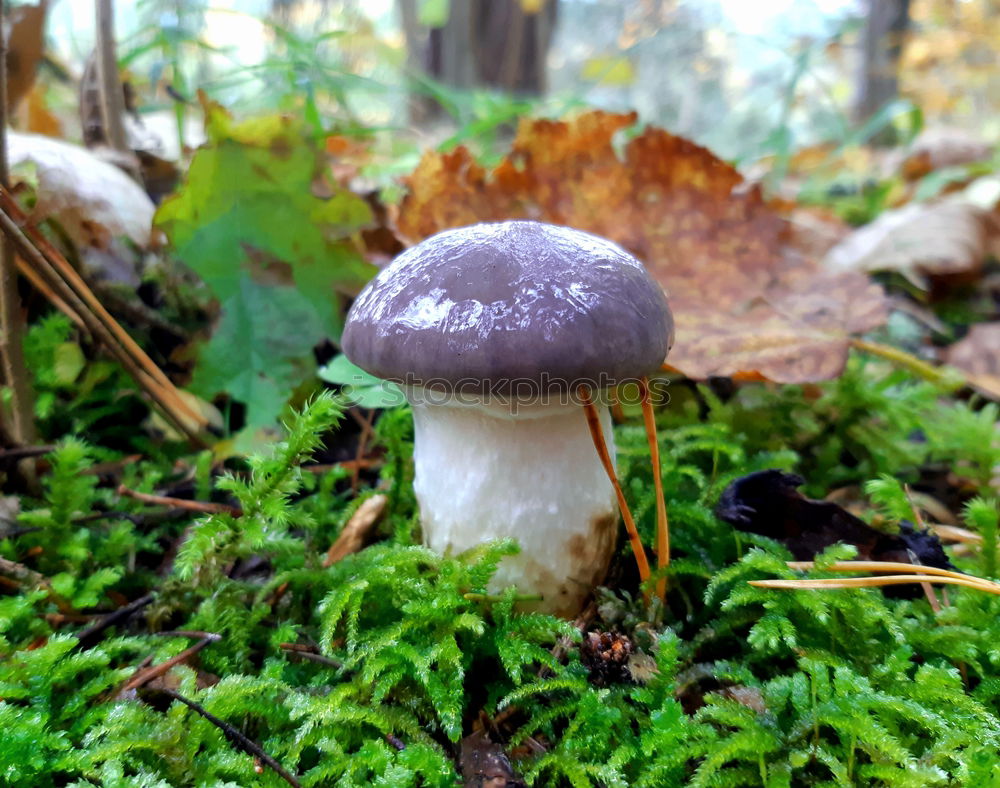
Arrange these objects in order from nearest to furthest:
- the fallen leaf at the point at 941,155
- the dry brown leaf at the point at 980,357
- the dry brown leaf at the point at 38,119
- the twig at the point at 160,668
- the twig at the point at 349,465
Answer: the twig at the point at 160,668, the twig at the point at 349,465, the dry brown leaf at the point at 980,357, the dry brown leaf at the point at 38,119, the fallen leaf at the point at 941,155

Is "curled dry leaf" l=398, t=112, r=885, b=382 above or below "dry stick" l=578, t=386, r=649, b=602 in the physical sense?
above

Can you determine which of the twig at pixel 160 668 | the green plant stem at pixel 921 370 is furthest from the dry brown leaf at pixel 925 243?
the twig at pixel 160 668

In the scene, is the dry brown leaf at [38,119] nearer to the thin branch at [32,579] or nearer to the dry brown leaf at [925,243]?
the thin branch at [32,579]

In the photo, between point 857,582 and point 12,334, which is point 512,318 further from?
point 12,334

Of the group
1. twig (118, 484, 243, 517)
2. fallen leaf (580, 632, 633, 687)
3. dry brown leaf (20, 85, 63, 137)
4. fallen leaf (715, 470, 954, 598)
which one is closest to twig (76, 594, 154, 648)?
twig (118, 484, 243, 517)

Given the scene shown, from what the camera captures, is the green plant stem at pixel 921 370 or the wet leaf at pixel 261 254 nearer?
the wet leaf at pixel 261 254

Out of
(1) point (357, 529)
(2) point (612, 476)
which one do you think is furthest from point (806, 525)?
(1) point (357, 529)

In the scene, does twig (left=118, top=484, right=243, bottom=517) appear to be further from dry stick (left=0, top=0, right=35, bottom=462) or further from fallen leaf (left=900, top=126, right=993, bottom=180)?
fallen leaf (left=900, top=126, right=993, bottom=180)
